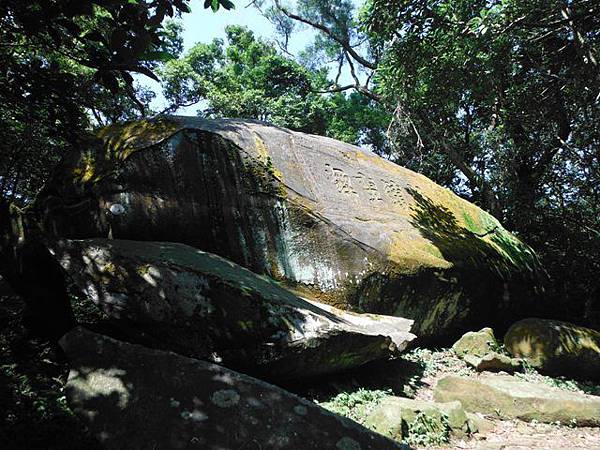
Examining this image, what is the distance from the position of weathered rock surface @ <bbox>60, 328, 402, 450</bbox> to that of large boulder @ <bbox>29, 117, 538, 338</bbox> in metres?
4.02

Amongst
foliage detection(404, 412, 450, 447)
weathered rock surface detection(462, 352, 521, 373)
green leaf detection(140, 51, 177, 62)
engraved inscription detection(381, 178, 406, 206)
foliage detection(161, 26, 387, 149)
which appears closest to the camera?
green leaf detection(140, 51, 177, 62)

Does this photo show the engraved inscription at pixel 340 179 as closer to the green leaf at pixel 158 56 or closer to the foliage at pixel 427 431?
the foliage at pixel 427 431

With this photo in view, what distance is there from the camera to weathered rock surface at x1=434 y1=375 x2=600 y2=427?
577cm

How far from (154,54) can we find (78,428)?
110 inches

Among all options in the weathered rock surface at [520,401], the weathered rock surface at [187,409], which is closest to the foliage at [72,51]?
the weathered rock surface at [187,409]

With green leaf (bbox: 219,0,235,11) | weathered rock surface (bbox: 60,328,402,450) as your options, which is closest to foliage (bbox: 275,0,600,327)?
green leaf (bbox: 219,0,235,11)

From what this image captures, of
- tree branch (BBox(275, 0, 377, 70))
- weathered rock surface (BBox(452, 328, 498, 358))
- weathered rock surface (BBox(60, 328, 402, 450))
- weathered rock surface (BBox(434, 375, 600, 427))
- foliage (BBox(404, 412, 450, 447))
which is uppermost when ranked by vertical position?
tree branch (BBox(275, 0, 377, 70))

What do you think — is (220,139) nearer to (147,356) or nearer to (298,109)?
(147,356)

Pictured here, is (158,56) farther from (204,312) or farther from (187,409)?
(204,312)

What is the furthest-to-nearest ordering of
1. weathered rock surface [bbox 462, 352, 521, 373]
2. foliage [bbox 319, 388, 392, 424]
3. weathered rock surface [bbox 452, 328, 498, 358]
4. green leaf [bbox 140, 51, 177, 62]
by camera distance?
weathered rock surface [bbox 452, 328, 498, 358] < weathered rock surface [bbox 462, 352, 521, 373] < foliage [bbox 319, 388, 392, 424] < green leaf [bbox 140, 51, 177, 62]

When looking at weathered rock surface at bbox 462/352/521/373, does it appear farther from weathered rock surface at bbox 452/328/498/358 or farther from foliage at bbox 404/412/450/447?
foliage at bbox 404/412/450/447

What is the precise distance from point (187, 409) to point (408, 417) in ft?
10.7

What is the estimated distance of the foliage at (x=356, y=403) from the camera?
517cm

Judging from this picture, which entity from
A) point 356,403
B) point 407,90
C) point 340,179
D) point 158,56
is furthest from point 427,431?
point 407,90
